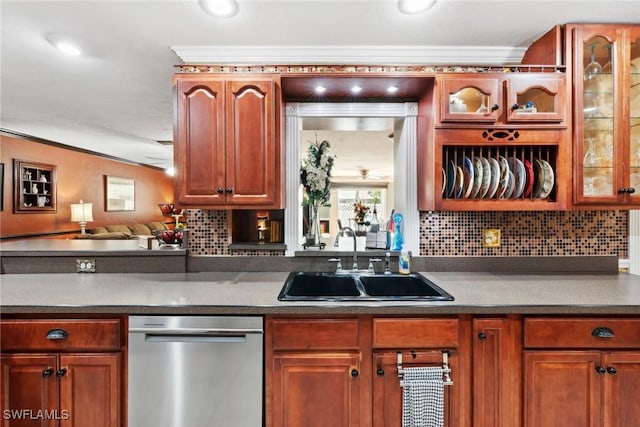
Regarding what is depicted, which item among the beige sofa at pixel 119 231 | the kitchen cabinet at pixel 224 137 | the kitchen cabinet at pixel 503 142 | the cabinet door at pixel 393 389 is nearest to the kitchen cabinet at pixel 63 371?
the kitchen cabinet at pixel 224 137

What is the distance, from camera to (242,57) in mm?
2037

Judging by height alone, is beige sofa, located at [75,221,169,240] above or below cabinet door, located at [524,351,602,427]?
above

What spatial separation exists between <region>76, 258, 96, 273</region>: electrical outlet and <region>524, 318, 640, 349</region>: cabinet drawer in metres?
2.50

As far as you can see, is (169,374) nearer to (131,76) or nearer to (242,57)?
(242,57)

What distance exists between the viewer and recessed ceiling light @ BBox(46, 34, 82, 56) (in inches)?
76.7

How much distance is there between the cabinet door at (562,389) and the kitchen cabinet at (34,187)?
19.8ft

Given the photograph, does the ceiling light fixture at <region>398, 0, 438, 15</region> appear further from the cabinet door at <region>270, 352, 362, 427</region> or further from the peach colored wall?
the peach colored wall

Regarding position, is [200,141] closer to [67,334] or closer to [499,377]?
[67,334]

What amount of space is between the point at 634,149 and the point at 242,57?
2282 millimetres

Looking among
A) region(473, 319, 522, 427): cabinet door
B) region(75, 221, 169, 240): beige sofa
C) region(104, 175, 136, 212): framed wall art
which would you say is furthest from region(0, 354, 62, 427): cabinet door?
region(104, 175, 136, 212): framed wall art

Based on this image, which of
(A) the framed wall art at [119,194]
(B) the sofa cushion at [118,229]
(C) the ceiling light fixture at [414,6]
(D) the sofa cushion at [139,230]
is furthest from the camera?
(D) the sofa cushion at [139,230]

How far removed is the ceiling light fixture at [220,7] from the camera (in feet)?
5.25

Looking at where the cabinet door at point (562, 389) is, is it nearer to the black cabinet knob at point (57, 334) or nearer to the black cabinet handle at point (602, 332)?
the black cabinet handle at point (602, 332)

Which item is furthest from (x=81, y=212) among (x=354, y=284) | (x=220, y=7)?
(x=354, y=284)
